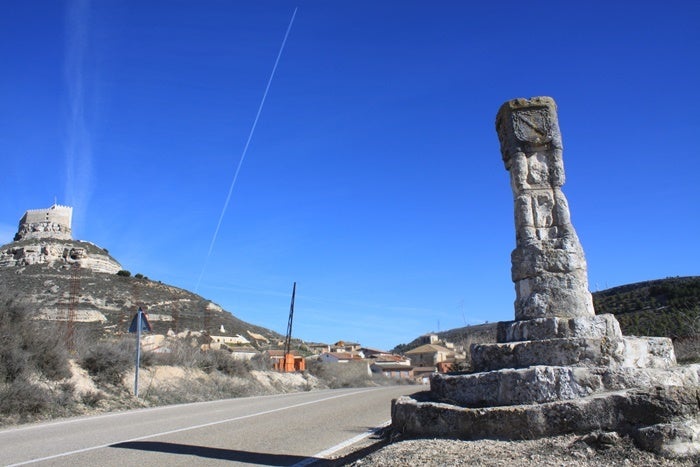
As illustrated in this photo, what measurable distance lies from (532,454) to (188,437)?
5713 millimetres

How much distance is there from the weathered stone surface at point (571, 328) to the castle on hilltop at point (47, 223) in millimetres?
100911

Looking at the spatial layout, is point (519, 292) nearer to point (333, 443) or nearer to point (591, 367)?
point (591, 367)

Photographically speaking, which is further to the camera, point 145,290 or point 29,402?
point 145,290

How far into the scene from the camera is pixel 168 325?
4219 centimetres

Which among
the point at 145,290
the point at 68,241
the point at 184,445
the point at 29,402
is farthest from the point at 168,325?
the point at 68,241

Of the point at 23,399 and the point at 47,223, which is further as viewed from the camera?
the point at 47,223

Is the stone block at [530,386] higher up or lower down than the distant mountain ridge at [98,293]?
lower down

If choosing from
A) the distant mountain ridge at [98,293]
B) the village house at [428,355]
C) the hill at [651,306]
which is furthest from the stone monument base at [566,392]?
the village house at [428,355]

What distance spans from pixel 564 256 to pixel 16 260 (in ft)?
261

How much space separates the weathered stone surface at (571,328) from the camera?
5.98 m

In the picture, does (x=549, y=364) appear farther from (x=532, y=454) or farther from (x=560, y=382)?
(x=532, y=454)

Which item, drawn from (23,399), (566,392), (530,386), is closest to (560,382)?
(566,392)

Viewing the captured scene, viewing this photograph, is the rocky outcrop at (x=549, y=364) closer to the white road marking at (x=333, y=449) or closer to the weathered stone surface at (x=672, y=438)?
the weathered stone surface at (x=672, y=438)

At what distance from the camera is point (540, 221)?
704 cm
